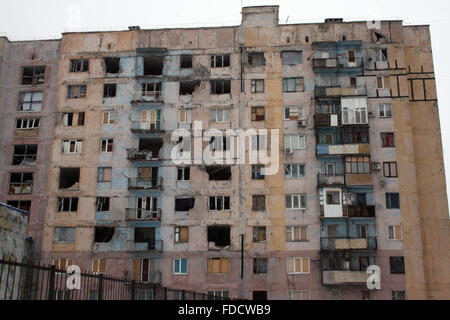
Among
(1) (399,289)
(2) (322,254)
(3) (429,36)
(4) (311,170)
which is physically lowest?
(1) (399,289)

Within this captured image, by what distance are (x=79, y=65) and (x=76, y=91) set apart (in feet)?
10.8

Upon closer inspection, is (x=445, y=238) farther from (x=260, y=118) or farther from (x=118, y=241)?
(x=118, y=241)

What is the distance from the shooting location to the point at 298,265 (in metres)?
46.7

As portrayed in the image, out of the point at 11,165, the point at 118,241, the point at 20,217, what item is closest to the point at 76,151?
the point at 11,165

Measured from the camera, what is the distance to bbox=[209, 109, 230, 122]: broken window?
51906 millimetres

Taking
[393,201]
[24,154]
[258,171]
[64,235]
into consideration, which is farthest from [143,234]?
[393,201]

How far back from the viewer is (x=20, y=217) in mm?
38625

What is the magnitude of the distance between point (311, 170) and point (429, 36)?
799 inches

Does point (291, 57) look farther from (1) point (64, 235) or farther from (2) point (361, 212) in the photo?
(1) point (64, 235)

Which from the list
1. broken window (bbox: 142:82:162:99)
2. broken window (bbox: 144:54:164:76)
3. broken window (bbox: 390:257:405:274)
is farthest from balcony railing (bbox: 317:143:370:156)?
broken window (bbox: 144:54:164:76)

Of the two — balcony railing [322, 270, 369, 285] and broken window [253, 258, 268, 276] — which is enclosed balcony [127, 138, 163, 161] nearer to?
broken window [253, 258, 268, 276]

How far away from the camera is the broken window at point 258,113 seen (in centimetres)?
5150

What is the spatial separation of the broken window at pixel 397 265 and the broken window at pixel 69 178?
32.1 metres

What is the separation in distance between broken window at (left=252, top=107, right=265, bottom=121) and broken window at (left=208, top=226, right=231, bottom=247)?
39.2 ft
